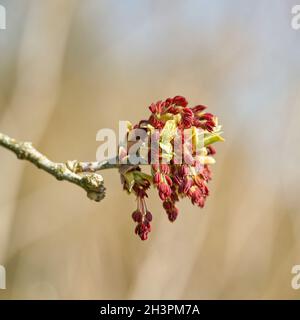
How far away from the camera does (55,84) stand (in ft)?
12.6

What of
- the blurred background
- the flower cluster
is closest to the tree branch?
the flower cluster

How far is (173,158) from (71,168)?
0.22m

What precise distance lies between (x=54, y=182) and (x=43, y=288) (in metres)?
0.79

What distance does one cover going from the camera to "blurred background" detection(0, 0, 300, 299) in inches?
143

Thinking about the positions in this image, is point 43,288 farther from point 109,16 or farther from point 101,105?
point 109,16

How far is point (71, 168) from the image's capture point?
1.09m

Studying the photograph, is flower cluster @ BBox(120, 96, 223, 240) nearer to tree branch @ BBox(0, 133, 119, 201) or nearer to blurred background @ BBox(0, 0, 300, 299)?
tree branch @ BBox(0, 133, 119, 201)

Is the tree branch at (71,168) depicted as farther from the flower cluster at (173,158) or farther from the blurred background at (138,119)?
the blurred background at (138,119)

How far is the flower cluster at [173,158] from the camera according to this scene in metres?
1.14

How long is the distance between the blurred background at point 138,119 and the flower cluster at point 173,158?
91.3 inches

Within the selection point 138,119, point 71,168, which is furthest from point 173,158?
point 138,119

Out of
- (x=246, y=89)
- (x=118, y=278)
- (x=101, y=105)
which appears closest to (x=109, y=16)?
(x=101, y=105)

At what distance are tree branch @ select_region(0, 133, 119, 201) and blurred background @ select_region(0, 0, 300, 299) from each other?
2.35m

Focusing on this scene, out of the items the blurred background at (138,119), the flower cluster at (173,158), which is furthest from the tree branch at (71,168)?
the blurred background at (138,119)
